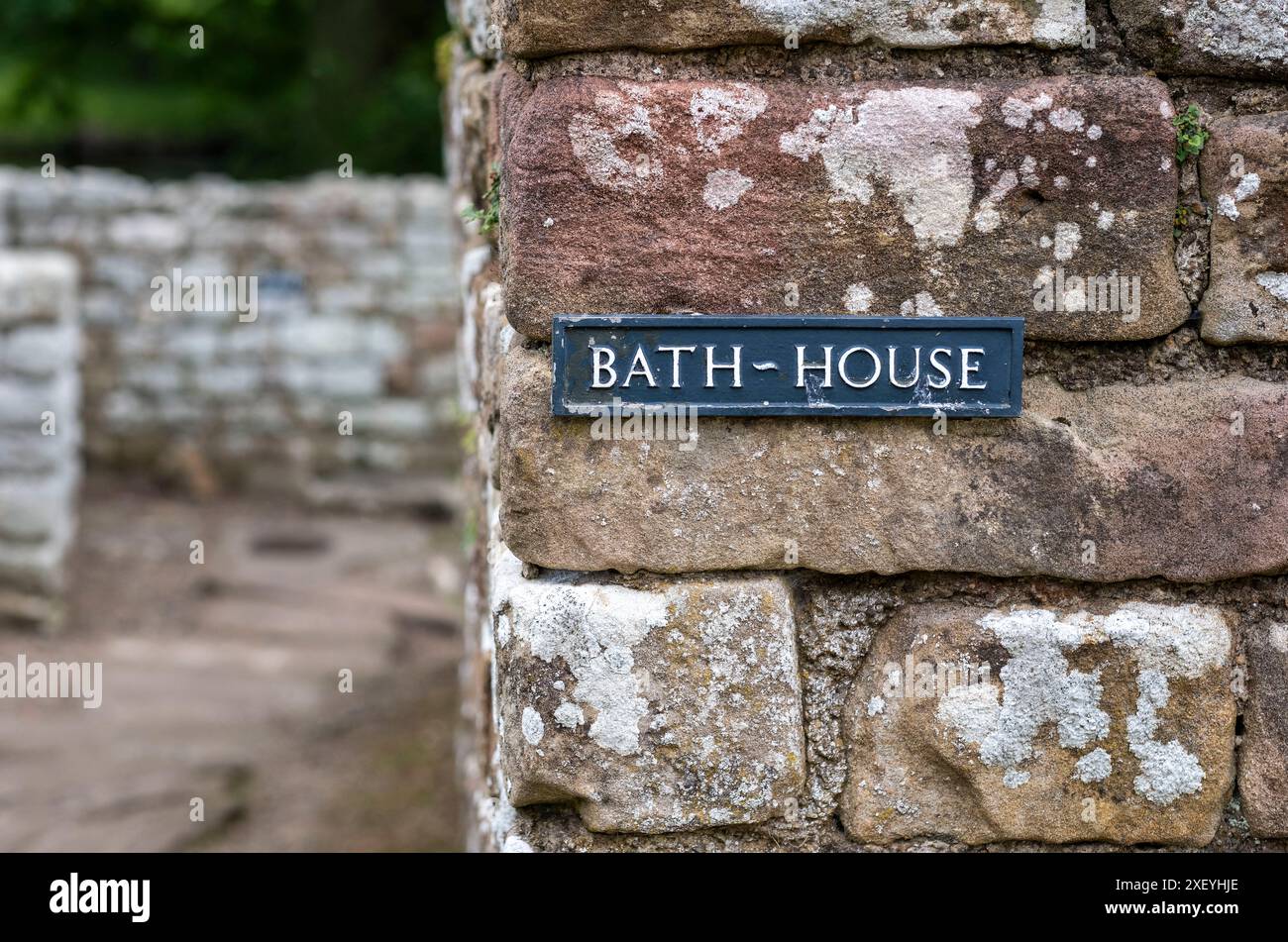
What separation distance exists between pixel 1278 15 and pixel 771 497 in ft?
2.87

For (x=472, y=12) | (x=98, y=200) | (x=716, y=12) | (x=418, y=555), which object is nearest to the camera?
(x=716, y=12)

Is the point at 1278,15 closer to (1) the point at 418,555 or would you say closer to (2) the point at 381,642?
(2) the point at 381,642

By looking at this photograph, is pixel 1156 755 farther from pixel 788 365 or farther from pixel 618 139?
pixel 618 139

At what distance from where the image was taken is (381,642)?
496cm

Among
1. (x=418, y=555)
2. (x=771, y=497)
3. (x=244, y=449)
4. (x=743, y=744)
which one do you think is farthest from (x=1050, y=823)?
(x=244, y=449)

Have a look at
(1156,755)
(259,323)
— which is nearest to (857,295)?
(1156,755)

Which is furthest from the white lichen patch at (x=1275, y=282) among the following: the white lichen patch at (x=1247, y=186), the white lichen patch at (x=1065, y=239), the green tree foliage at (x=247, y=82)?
the green tree foliage at (x=247, y=82)

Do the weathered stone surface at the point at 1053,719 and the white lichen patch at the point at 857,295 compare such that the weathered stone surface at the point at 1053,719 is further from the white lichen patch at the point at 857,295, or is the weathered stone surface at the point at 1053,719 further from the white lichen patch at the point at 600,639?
the white lichen patch at the point at 857,295

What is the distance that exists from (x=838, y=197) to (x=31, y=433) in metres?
4.56

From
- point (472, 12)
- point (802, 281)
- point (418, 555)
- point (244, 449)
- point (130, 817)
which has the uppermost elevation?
point (472, 12)

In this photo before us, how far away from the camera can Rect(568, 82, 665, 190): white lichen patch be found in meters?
1.48

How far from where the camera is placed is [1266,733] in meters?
1.58

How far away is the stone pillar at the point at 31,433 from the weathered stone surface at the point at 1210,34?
185 inches

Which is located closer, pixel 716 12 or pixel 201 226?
pixel 716 12
